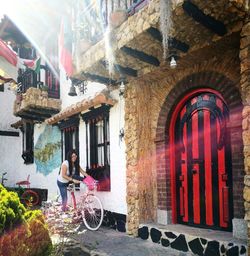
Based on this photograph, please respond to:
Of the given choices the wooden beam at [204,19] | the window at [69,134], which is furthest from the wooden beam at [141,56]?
the window at [69,134]

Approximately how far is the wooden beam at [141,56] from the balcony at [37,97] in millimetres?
6521

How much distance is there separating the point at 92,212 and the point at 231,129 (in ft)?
13.9

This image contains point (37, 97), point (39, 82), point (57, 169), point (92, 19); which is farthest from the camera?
point (39, 82)

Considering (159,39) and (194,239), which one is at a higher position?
(159,39)

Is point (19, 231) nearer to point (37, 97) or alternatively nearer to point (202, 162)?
point (202, 162)

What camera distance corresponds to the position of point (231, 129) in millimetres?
5543

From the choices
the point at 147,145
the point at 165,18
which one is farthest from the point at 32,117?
the point at 165,18

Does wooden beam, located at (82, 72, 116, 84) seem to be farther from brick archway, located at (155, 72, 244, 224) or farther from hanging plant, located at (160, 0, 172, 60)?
hanging plant, located at (160, 0, 172, 60)

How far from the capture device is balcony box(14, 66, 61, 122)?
12133 mm

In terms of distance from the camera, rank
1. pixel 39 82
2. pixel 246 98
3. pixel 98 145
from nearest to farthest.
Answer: pixel 246 98 → pixel 98 145 → pixel 39 82

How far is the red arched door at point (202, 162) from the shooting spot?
5891 millimetres

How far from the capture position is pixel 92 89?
955cm

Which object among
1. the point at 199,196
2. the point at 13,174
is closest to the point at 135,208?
the point at 199,196

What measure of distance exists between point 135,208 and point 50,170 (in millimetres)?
6262
